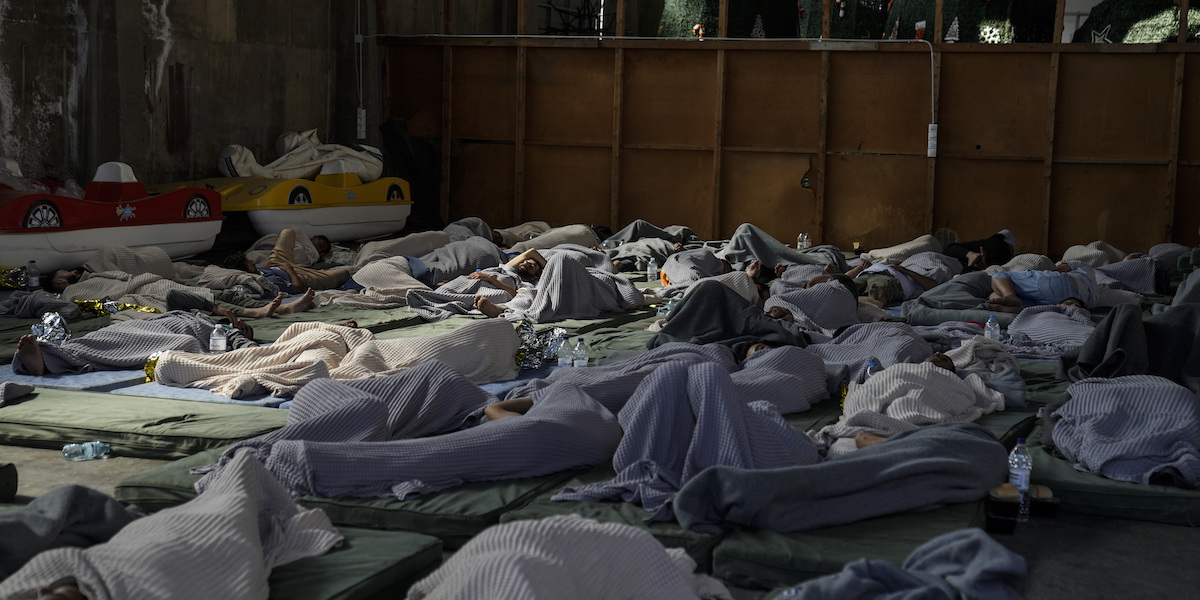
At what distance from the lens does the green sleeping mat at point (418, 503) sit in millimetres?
3520

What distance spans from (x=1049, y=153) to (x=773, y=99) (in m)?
3.02

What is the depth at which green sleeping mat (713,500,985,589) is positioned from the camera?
3.20 meters

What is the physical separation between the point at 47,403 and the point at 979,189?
33.0 ft

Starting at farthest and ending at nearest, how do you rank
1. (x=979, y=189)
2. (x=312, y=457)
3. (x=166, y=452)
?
(x=979, y=189) < (x=166, y=452) < (x=312, y=457)

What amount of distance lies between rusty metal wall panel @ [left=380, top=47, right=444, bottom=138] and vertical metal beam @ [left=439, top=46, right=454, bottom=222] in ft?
0.44

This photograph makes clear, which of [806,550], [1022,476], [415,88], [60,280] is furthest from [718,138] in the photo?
[806,550]

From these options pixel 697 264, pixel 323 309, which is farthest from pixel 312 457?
pixel 697 264

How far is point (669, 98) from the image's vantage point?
13086 millimetres

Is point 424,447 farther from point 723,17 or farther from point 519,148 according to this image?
point 519,148

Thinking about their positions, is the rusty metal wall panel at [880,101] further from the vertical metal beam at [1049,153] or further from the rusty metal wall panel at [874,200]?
the vertical metal beam at [1049,153]

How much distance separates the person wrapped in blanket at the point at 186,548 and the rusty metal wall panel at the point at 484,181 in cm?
1075

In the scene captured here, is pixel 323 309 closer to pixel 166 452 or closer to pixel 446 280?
pixel 446 280

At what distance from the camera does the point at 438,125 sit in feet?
46.0

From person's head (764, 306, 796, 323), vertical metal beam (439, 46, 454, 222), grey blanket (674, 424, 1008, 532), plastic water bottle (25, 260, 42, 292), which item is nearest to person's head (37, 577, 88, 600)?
grey blanket (674, 424, 1008, 532)
